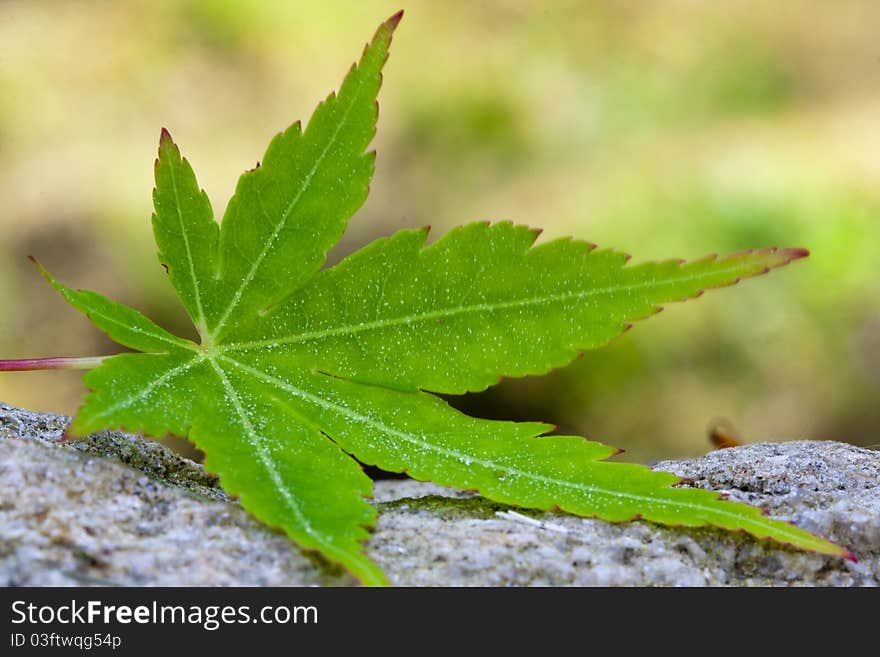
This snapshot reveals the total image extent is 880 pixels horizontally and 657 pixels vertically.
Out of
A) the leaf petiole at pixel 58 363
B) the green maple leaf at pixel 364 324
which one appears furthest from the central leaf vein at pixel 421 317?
the leaf petiole at pixel 58 363

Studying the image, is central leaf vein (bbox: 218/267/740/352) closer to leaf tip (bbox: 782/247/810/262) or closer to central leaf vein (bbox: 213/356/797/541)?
central leaf vein (bbox: 213/356/797/541)

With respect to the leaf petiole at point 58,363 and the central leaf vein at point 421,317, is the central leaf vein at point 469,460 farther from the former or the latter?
the leaf petiole at point 58,363

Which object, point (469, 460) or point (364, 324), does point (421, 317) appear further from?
point (469, 460)

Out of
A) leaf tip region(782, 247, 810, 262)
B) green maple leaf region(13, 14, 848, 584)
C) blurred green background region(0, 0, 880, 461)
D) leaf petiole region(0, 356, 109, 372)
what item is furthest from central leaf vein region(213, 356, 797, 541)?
blurred green background region(0, 0, 880, 461)

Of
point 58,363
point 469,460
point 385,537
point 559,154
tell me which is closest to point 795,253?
point 469,460

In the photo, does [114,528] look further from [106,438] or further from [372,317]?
[372,317]
